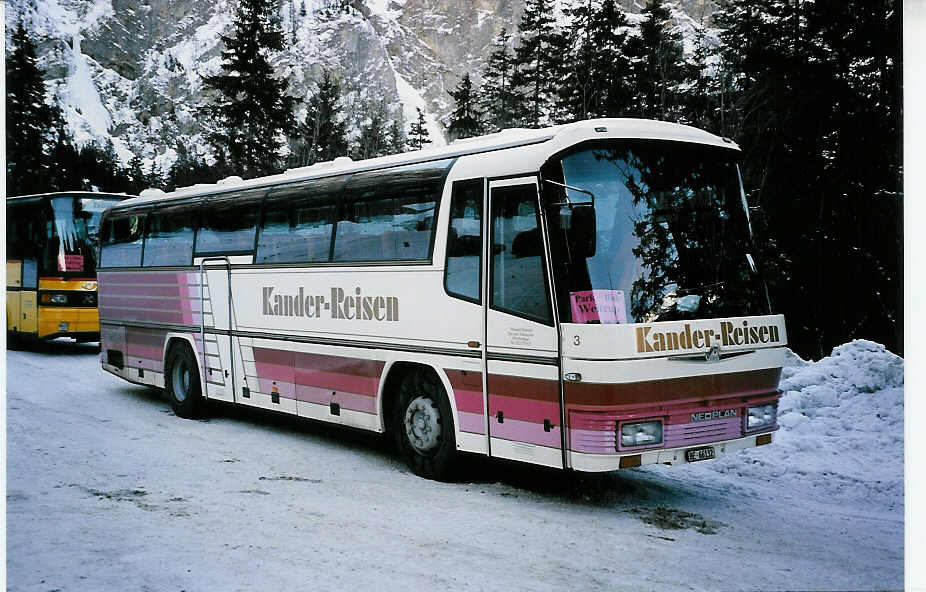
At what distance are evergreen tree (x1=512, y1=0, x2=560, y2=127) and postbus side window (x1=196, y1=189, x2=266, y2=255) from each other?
4.41 meters

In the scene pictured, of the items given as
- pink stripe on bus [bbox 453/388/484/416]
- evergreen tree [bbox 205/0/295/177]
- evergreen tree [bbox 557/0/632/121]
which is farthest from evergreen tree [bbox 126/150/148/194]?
pink stripe on bus [bbox 453/388/484/416]

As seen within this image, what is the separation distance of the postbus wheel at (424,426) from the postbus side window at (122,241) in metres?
5.81

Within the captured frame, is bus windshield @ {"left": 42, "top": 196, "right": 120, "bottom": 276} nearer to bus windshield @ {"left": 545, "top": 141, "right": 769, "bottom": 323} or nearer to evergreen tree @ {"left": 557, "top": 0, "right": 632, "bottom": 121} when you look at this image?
evergreen tree @ {"left": 557, "top": 0, "right": 632, "bottom": 121}

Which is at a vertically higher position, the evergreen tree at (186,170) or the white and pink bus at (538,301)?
the evergreen tree at (186,170)

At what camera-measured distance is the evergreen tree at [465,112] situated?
11.8 meters

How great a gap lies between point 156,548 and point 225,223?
210 inches

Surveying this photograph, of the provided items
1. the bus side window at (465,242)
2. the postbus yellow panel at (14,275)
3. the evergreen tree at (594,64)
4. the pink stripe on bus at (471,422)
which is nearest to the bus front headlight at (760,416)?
the pink stripe on bus at (471,422)

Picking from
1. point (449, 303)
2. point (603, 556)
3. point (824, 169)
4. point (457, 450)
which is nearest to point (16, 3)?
point (449, 303)

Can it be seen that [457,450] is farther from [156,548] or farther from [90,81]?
[90,81]

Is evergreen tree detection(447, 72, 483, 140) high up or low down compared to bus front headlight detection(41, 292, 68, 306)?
up

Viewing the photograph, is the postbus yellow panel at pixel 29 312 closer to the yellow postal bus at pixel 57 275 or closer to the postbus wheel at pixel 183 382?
the yellow postal bus at pixel 57 275

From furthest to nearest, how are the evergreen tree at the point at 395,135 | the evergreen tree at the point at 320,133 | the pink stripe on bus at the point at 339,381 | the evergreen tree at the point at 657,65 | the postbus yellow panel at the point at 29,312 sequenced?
the evergreen tree at the point at 320,133 → the postbus yellow panel at the point at 29,312 → the evergreen tree at the point at 395,135 → the evergreen tree at the point at 657,65 → the pink stripe on bus at the point at 339,381

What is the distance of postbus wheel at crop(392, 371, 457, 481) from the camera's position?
22.8 feet

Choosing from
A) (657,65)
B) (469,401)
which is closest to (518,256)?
(469,401)
